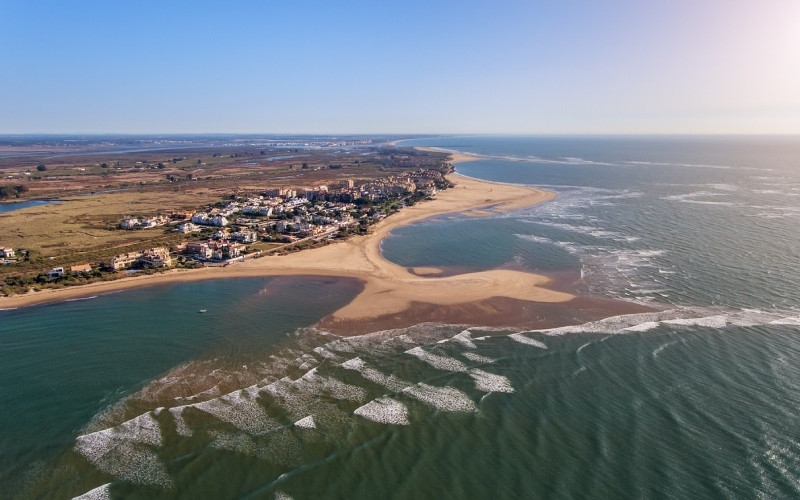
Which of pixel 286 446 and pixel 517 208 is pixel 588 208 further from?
pixel 286 446

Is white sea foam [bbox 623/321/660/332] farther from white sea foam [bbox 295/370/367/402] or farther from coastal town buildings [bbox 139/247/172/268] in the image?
coastal town buildings [bbox 139/247/172/268]

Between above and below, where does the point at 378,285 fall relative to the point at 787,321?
below

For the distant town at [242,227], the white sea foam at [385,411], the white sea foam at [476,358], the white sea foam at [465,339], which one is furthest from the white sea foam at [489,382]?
the distant town at [242,227]

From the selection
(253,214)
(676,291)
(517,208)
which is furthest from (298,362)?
(517,208)

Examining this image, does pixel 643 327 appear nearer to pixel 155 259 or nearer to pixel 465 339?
pixel 465 339

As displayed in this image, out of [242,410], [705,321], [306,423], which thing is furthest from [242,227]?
[705,321]

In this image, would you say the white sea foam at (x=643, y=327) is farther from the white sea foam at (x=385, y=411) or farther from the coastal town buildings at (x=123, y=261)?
the coastal town buildings at (x=123, y=261)
